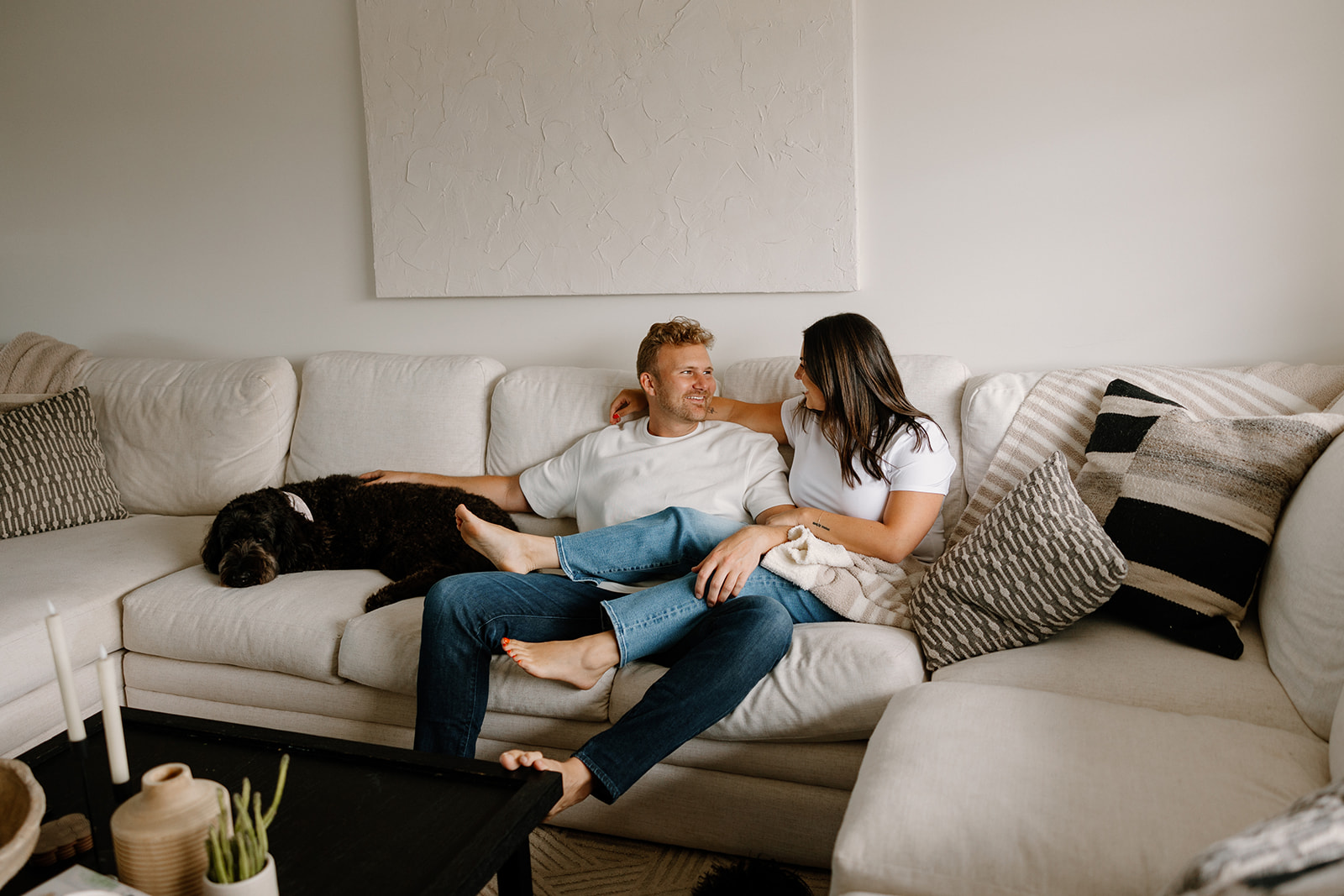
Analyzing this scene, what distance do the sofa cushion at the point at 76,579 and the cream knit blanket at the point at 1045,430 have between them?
1.58 meters

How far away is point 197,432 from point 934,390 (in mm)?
2183

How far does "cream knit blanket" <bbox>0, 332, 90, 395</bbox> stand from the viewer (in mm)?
Result: 2941

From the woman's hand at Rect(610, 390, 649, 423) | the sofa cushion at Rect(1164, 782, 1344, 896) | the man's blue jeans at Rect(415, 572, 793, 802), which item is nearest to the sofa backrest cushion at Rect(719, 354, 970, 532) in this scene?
the woman's hand at Rect(610, 390, 649, 423)

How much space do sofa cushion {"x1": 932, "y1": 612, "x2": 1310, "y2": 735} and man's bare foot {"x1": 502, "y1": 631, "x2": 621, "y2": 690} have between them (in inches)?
23.6

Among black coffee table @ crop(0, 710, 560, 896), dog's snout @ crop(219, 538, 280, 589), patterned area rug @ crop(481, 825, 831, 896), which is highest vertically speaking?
dog's snout @ crop(219, 538, 280, 589)

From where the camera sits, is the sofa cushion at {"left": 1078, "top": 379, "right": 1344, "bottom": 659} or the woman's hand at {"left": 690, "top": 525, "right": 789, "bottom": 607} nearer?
the sofa cushion at {"left": 1078, "top": 379, "right": 1344, "bottom": 659}

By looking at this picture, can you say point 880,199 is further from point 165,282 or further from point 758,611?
point 165,282

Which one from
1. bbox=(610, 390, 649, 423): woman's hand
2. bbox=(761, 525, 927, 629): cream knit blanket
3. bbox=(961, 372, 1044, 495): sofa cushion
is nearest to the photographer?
bbox=(761, 525, 927, 629): cream knit blanket

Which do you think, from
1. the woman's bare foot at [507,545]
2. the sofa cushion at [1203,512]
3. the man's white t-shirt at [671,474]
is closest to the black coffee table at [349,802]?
the woman's bare foot at [507,545]

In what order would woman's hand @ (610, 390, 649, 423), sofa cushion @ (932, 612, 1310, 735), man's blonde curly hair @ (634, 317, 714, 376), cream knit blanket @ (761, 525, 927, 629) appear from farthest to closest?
1. woman's hand @ (610, 390, 649, 423)
2. man's blonde curly hair @ (634, 317, 714, 376)
3. cream knit blanket @ (761, 525, 927, 629)
4. sofa cushion @ (932, 612, 1310, 735)

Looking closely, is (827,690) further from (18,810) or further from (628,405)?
(18,810)

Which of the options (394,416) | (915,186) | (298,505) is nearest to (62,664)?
(298,505)

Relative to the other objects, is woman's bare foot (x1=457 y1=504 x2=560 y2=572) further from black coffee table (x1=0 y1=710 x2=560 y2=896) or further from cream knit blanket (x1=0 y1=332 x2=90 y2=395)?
cream knit blanket (x1=0 y1=332 x2=90 y2=395)

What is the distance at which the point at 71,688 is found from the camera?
0.97 meters
